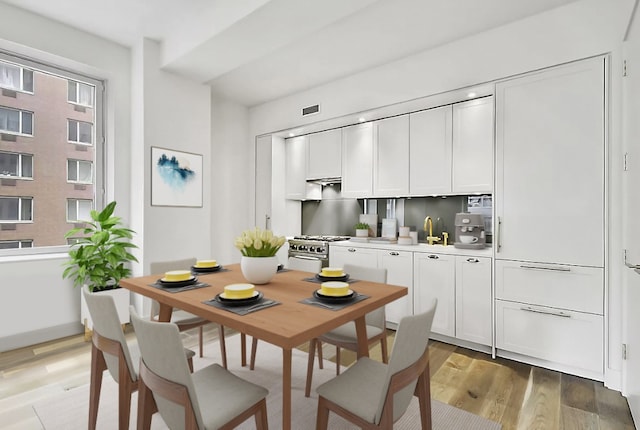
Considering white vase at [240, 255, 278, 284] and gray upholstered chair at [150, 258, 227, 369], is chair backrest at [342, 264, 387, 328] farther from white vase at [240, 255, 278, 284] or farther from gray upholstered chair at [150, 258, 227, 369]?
gray upholstered chair at [150, 258, 227, 369]

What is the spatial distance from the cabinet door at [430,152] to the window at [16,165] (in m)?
3.80

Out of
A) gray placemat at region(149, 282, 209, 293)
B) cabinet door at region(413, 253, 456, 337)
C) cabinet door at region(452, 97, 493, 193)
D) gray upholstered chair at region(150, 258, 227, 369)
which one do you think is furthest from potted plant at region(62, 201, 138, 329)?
cabinet door at region(452, 97, 493, 193)

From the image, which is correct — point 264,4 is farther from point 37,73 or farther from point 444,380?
point 444,380

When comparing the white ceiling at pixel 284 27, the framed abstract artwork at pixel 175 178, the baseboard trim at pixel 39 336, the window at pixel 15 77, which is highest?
the white ceiling at pixel 284 27

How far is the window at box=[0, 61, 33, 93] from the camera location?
304 cm

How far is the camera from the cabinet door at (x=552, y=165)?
2396 millimetres

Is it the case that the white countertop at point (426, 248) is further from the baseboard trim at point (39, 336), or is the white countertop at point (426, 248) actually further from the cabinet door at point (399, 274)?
the baseboard trim at point (39, 336)

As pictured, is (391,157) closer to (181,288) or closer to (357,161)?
(357,161)

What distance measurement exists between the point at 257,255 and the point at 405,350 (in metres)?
1.06

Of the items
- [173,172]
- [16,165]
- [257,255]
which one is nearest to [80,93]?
[16,165]

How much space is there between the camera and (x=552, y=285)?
256 centimetres

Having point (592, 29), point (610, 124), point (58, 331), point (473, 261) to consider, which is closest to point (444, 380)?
point (473, 261)

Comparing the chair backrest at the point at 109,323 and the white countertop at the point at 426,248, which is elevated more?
the white countertop at the point at 426,248

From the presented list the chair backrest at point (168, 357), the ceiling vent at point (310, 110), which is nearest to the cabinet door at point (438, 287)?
the ceiling vent at point (310, 110)
